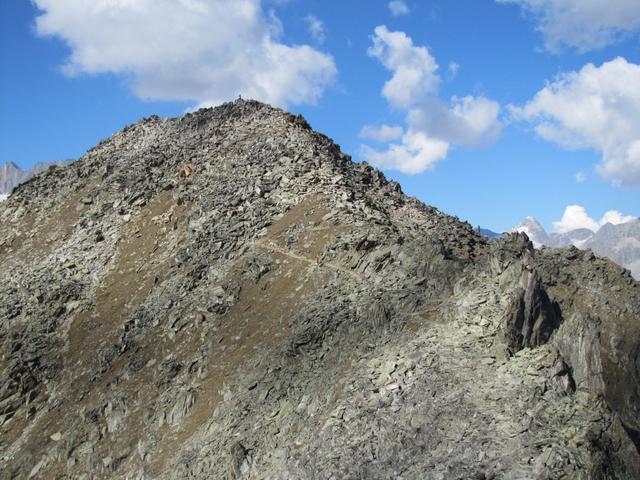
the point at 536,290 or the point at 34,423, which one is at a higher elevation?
the point at 536,290

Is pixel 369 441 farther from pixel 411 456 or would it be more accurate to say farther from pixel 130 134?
pixel 130 134

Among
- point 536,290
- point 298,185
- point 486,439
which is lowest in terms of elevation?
point 486,439

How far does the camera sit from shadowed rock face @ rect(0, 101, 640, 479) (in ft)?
80.0

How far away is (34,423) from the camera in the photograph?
36.2 metres

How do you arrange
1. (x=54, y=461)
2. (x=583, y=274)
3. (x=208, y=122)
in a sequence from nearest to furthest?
1. (x=54, y=461)
2. (x=583, y=274)
3. (x=208, y=122)

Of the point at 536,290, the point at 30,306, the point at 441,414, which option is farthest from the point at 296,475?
the point at 30,306

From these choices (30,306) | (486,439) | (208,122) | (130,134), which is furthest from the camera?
(130,134)

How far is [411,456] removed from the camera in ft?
77.0

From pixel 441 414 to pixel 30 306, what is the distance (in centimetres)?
3155

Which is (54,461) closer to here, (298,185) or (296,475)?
(296,475)

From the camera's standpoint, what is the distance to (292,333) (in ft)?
110

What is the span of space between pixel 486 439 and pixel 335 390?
7441mm

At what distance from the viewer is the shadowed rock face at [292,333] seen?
80.0ft

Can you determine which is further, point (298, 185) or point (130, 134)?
point (130, 134)
